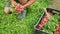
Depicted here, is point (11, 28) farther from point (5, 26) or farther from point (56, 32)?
point (56, 32)

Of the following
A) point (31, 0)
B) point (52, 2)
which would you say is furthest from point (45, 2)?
point (31, 0)

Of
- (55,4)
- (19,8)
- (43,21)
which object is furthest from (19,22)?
(55,4)

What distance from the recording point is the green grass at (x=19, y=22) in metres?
4.07

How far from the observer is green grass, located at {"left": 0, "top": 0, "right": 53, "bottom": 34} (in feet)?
13.4

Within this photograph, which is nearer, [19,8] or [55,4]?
[19,8]

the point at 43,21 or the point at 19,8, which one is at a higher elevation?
the point at 19,8

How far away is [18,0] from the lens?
179 inches

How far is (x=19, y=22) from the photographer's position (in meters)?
4.25

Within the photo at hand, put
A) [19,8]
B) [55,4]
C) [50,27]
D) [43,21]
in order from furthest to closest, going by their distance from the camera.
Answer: [55,4]
[19,8]
[43,21]
[50,27]

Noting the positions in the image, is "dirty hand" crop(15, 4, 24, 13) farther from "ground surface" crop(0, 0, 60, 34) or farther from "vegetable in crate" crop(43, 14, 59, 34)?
"vegetable in crate" crop(43, 14, 59, 34)

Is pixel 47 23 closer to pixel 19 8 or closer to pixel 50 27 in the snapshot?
pixel 50 27

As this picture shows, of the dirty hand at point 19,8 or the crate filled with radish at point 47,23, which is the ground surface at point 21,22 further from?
the dirty hand at point 19,8

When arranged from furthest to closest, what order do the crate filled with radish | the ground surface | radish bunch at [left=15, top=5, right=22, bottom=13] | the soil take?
the soil, radish bunch at [left=15, top=5, right=22, bottom=13], the ground surface, the crate filled with radish

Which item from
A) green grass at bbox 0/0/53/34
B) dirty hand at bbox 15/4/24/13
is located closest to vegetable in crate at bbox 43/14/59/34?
green grass at bbox 0/0/53/34
